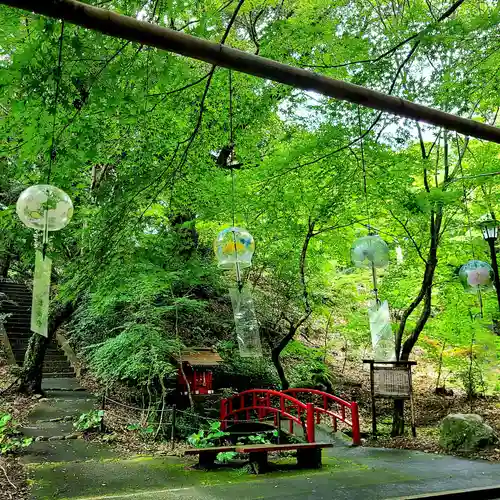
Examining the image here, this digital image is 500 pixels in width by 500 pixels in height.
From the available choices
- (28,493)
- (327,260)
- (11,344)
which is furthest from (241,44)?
(11,344)

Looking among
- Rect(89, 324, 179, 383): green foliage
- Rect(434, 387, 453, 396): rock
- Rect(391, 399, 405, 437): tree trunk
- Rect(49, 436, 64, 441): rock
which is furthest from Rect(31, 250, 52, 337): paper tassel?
Rect(434, 387, 453, 396): rock

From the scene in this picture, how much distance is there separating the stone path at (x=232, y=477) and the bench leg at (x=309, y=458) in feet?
0.57

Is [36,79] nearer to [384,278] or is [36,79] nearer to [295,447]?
[295,447]

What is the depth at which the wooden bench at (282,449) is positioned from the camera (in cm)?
627

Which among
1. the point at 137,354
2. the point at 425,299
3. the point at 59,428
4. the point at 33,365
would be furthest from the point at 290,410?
the point at 33,365

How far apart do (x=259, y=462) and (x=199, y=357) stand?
341 centimetres

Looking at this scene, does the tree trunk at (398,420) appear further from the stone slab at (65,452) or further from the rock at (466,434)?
the stone slab at (65,452)

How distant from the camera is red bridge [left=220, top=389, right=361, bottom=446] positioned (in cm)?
759

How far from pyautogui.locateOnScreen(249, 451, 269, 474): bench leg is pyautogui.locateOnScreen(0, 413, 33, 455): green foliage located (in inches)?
136

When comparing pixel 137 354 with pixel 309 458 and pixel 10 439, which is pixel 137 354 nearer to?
pixel 10 439

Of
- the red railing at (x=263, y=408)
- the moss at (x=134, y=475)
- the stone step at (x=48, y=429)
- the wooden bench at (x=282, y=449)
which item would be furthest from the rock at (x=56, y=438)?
the wooden bench at (x=282, y=449)

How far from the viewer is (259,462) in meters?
6.46

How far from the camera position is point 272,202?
753 cm

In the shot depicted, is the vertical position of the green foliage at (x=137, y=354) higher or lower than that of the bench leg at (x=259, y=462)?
higher
